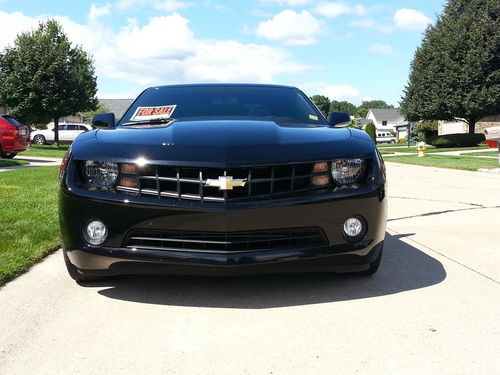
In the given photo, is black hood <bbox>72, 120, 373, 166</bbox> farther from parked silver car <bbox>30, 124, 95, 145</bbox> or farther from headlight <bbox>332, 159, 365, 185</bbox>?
parked silver car <bbox>30, 124, 95, 145</bbox>

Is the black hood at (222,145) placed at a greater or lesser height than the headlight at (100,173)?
greater

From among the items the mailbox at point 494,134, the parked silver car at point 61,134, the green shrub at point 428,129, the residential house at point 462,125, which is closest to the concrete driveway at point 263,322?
the mailbox at point 494,134

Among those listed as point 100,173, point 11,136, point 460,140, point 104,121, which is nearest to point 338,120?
point 104,121

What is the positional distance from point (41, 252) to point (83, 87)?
28574 mm

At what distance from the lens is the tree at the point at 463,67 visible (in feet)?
112

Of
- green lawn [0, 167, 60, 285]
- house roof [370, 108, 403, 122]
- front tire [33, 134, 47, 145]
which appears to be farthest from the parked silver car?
house roof [370, 108, 403, 122]

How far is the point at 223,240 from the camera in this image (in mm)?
3355

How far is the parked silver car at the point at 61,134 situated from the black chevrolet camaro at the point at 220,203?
34.9 m

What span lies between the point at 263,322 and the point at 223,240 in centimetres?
54

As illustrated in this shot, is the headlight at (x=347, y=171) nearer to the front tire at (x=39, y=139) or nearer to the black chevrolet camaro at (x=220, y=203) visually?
Answer: the black chevrolet camaro at (x=220, y=203)

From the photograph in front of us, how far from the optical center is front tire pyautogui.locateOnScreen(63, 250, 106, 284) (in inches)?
146

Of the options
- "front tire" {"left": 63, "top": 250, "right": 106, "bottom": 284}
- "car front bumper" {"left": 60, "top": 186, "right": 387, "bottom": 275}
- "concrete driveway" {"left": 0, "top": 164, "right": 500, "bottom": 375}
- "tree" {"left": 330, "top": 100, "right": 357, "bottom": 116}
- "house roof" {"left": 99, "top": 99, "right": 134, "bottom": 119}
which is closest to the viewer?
"concrete driveway" {"left": 0, "top": 164, "right": 500, "bottom": 375}

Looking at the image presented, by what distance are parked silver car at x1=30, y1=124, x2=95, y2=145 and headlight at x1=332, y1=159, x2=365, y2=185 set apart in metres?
35.3

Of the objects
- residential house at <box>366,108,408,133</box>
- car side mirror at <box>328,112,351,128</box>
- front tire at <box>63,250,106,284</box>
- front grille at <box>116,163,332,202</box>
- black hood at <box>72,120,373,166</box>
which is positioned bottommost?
front tire at <box>63,250,106,284</box>
